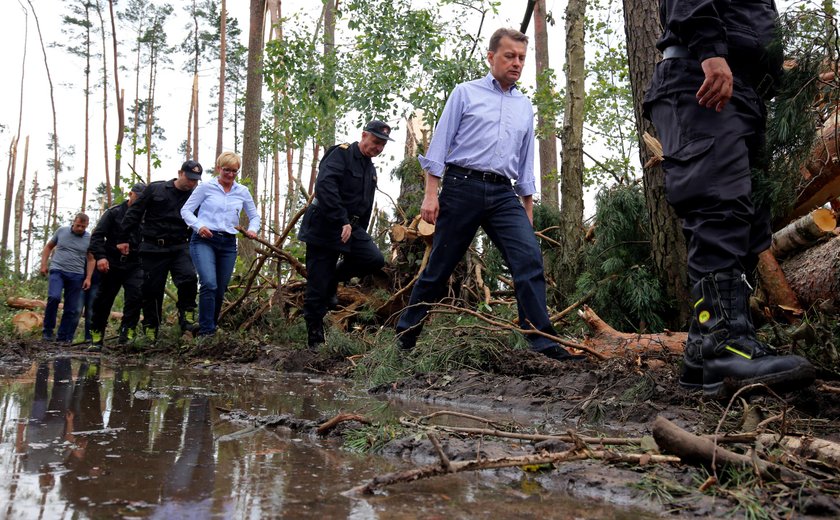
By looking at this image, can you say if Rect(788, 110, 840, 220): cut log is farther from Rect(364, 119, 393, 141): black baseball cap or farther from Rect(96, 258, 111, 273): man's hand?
Rect(96, 258, 111, 273): man's hand

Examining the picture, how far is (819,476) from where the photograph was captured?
1997mm

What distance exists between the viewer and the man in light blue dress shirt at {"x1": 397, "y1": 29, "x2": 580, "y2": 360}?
490 centimetres

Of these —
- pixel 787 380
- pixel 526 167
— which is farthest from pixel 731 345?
pixel 526 167

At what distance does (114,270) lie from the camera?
358 inches

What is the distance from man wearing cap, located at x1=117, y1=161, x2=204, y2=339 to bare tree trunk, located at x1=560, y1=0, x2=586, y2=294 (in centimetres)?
404

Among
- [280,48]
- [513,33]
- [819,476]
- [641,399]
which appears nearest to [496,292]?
[513,33]

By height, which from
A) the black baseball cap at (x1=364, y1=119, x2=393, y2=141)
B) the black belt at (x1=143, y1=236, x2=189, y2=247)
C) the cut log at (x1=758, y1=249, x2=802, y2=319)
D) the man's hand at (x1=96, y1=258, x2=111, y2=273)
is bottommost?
the cut log at (x1=758, y1=249, x2=802, y2=319)

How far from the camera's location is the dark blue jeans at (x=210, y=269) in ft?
24.5

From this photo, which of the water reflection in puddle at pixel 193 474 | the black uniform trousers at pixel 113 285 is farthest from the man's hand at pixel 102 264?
the water reflection in puddle at pixel 193 474

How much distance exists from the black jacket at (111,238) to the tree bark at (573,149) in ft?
16.5

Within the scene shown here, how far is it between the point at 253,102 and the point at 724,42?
49.0ft

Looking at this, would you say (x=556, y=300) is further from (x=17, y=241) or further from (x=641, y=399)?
(x=17, y=241)

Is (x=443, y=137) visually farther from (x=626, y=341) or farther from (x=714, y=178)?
(x=714, y=178)

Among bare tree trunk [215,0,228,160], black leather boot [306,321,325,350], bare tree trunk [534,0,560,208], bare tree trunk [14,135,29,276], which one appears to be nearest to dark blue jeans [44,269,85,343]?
black leather boot [306,321,325,350]
